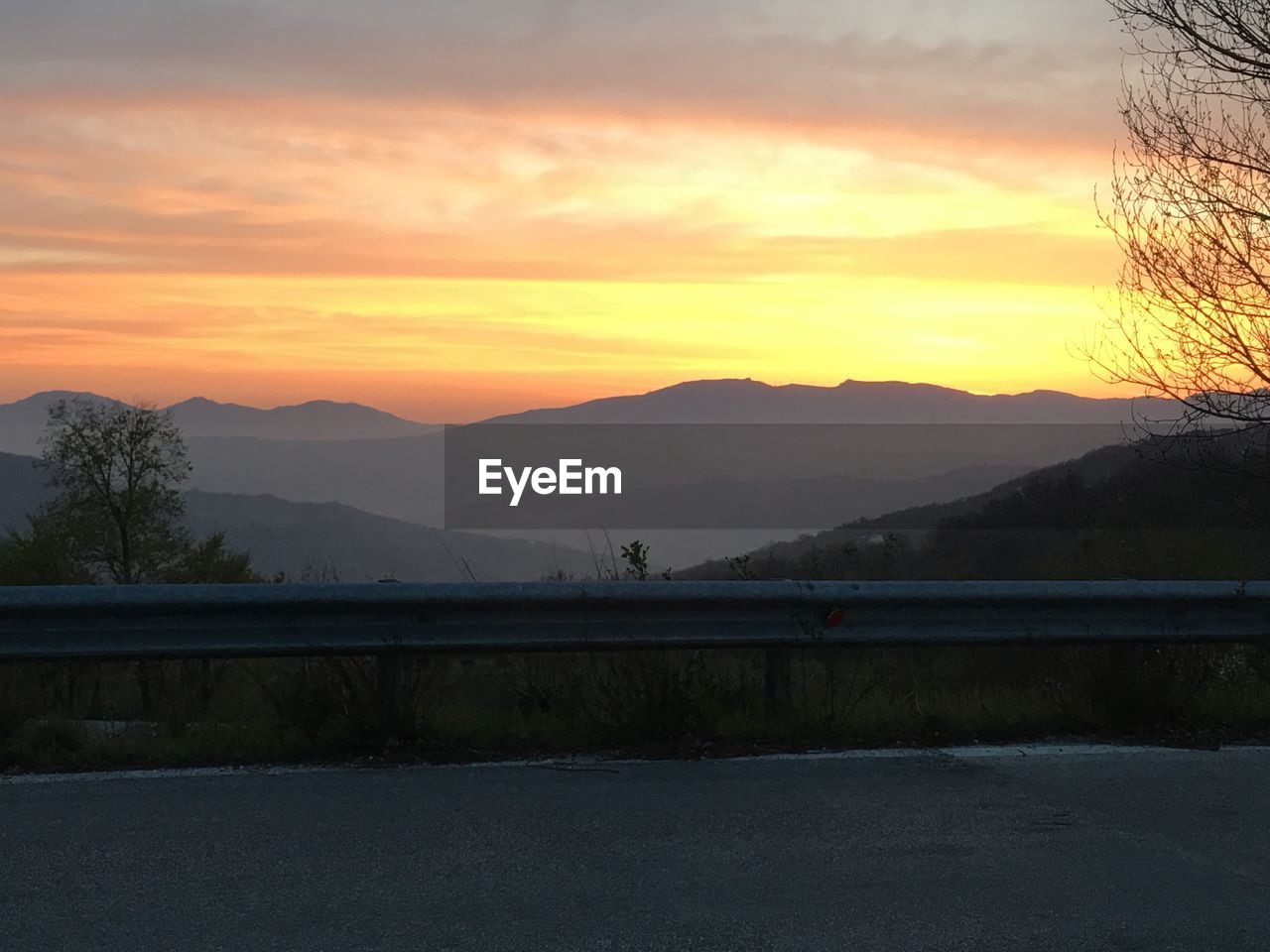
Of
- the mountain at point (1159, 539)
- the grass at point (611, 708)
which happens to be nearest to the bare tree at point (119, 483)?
the mountain at point (1159, 539)

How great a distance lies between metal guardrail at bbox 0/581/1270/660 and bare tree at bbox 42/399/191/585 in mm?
43135

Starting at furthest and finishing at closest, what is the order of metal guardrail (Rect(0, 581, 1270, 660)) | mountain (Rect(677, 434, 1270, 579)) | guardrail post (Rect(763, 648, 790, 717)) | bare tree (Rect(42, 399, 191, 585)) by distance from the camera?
bare tree (Rect(42, 399, 191, 585)) < mountain (Rect(677, 434, 1270, 579)) < guardrail post (Rect(763, 648, 790, 717)) < metal guardrail (Rect(0, 581, 1270, 660))

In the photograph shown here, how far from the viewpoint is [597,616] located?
20.0 feet

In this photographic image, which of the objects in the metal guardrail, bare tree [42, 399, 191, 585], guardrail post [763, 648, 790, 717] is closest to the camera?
the metal guardrail

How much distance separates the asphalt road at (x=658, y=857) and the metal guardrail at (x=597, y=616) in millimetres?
690

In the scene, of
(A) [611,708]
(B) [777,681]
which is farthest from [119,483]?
(B) [777,681]

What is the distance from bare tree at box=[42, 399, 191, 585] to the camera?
46.7 m

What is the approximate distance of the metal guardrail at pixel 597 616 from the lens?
572 cm

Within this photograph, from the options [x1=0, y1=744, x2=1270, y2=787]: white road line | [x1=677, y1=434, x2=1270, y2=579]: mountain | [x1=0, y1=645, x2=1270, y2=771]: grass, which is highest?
[x1=677, y1=434, x2=1270, y2=579]: mountain

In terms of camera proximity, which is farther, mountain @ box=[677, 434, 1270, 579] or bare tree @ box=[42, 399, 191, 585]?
bare tree @ box=[42, 399, 191, 585]

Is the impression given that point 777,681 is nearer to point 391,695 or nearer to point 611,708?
point 611,708

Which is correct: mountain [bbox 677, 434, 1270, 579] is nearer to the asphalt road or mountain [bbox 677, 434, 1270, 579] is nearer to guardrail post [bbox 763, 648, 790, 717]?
guardrail post [bbox 763, 648, 790, 717]

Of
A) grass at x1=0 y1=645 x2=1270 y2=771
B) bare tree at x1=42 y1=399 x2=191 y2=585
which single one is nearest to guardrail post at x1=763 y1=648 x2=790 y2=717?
grass at x1=0 y1=645 x2=1270 y2=771

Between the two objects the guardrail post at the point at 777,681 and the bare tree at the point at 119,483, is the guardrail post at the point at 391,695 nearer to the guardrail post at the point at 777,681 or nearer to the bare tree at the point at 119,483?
the guardrail post at the point at 777,681
